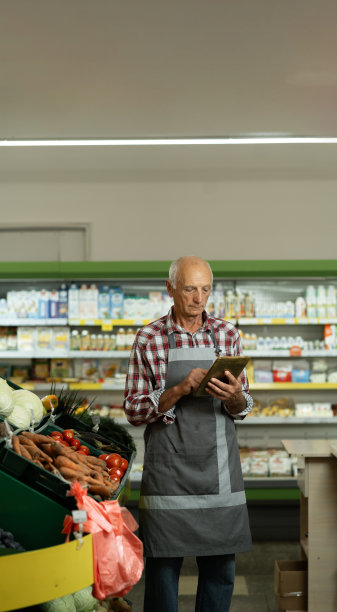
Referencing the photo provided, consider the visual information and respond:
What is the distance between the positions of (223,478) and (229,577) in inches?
17.1

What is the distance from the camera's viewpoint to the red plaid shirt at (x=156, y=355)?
2834mm

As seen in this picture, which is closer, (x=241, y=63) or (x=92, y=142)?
(x=241, y=63)

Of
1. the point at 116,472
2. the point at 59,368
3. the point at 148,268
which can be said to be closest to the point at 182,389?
the point at 116,472

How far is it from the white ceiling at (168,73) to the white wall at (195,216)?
574mm

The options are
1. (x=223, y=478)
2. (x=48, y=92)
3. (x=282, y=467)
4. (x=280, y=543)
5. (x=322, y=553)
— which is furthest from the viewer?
(x=282, y=467)

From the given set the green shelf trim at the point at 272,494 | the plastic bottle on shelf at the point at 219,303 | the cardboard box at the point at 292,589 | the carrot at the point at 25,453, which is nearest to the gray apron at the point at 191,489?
the carrot at the point at 25,453

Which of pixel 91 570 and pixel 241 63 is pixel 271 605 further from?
pixel 241 63

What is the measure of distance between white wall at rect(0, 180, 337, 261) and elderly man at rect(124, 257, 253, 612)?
3988 mm

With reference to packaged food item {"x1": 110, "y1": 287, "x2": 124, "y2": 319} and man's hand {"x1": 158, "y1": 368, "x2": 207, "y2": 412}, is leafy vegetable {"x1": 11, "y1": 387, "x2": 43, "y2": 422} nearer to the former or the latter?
man's hand {"x1": 158, "y1": 368, "x2": 207, "y2": 412}

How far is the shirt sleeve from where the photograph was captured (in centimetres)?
278

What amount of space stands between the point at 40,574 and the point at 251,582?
10.6ft

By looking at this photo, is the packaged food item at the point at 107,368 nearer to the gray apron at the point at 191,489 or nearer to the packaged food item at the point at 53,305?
the packaged food item at the point at 53,305

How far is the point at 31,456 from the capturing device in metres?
2.23

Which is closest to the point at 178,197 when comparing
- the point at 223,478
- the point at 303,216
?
the point at 303,216
